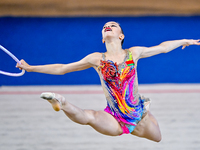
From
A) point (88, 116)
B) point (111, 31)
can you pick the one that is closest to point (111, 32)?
point (111, 31)

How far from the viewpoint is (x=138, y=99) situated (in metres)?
2.40

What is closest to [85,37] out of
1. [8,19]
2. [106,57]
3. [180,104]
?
[8,19]

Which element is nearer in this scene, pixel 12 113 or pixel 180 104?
pixel 12 113

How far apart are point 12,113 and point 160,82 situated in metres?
2.99

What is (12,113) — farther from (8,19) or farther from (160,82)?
(160,82)

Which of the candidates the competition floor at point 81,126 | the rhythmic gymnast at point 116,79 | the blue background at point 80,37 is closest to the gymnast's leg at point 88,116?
the rhythmic gymnast at point 116,79

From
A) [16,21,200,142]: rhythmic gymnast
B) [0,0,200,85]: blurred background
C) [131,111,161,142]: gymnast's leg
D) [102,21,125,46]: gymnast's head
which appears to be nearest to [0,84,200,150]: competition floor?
[0,0,200,85]: blurred background

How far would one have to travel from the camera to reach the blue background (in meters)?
5.41

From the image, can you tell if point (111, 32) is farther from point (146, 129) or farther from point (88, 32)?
point (88, 32)

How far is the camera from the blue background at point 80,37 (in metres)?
5.41

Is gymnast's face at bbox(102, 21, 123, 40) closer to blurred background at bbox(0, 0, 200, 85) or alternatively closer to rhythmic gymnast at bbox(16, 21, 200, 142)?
rhythmic gymnast at bbox(16, 21, 200, 142)

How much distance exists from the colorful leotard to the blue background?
3.20m

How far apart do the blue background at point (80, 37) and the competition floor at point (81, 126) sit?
0.55 metres

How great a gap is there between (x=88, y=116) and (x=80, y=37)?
140 inches
